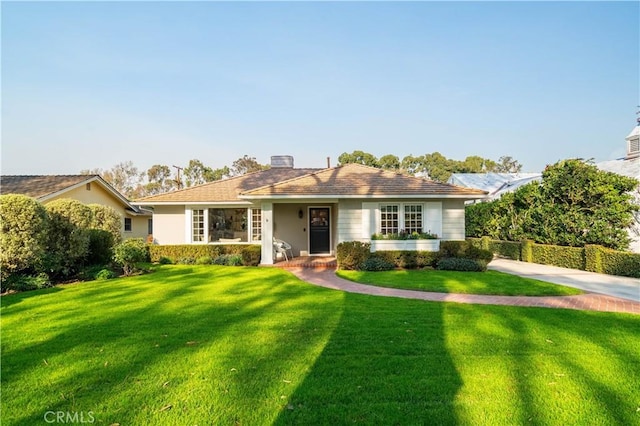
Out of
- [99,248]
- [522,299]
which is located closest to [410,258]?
[522,299]

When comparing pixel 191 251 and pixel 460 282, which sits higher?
pixel 191 251

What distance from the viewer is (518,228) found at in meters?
16.1

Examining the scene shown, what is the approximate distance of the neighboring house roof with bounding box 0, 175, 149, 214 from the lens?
17.2m

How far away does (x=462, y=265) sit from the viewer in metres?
11.6

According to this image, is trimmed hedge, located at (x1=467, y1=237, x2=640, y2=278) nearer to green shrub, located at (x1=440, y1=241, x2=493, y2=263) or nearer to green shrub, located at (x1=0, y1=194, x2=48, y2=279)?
green shrub, located at (x1=440, y1=241, x2=493, y2=263)

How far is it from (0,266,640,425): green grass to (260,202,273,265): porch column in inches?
254

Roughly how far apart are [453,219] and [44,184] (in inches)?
862

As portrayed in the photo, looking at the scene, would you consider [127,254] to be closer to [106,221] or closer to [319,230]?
[106,221]

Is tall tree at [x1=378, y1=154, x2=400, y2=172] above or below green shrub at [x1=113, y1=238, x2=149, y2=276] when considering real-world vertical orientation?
above

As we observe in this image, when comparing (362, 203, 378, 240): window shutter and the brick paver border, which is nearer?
the brick paver border

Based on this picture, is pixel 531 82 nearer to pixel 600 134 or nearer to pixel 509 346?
pixel 600 134

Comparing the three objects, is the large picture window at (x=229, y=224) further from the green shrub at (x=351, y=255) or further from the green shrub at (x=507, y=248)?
the green shrub at (x=507, y=248)

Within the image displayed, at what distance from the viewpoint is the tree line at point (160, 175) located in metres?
48.7

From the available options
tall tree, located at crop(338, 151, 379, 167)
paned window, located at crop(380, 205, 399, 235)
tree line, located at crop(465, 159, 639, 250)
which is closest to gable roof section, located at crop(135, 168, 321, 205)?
paned window, located at crop(380, 205, 399, 235)
